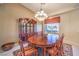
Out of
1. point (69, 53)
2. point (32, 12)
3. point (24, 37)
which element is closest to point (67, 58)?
point (69, 53)

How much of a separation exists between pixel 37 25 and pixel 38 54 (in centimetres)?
41

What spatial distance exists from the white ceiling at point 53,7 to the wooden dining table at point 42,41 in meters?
0.35

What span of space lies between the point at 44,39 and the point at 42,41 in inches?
1.6

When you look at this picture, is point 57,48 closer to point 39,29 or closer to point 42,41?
point 42,41

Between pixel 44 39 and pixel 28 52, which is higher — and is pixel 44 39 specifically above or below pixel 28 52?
above

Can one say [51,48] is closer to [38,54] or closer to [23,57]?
[38,54]

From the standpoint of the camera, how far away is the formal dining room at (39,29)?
1558mm

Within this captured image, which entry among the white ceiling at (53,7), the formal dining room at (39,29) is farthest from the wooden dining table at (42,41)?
the white ceiling at (53,7)

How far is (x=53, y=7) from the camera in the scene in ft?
5.18

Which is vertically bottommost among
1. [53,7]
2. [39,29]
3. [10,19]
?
[39,29]

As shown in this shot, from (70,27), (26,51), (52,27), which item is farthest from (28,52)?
(70,27)

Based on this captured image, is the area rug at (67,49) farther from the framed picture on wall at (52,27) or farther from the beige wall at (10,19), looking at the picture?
the beige wall at (10,19)

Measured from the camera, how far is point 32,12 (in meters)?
1.56

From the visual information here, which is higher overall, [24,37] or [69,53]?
[24,37]
